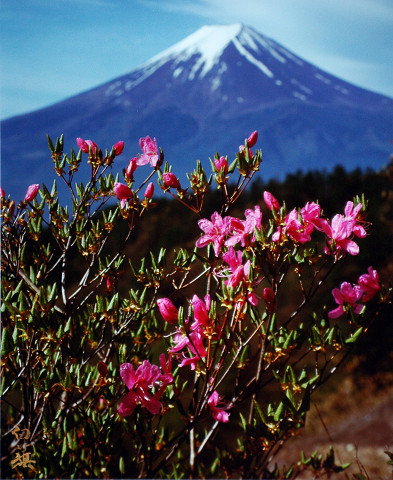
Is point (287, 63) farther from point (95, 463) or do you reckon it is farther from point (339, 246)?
point (95, 463)

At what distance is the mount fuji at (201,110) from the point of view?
2053mm

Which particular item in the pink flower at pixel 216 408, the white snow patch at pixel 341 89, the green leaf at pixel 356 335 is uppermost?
the white snow patch at pixel 341 89

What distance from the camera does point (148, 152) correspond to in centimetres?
132

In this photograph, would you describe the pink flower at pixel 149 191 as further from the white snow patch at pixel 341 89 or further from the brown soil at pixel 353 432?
the white snow patch at pixel 341 89

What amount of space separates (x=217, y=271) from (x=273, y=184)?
397 centimetres

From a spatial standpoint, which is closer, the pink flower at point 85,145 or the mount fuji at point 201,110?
the pink flower at point 85,145

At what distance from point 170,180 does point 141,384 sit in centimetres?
51

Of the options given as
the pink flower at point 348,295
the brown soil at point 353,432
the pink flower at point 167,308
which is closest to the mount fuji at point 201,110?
the pink flower at point 167,308

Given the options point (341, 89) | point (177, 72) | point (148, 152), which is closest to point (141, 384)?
point (148, 152)

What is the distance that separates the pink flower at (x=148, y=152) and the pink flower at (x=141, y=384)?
54 centimetres

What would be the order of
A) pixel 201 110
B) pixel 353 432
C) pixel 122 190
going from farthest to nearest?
pixel 201 110 < pixel 353 432 < pixel 122 190

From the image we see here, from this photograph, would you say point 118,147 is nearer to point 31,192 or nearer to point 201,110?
point 31,192

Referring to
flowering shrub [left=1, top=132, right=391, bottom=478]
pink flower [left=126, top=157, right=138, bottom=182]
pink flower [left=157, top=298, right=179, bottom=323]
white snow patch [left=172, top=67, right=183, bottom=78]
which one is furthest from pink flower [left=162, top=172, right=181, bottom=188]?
white snow patch [left=172, top=67, right=183, bottom=78]

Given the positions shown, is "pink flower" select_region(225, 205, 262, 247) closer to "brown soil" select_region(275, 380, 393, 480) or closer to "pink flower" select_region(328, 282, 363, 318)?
"pink flower" select_region(328, 282, 363, 318)
